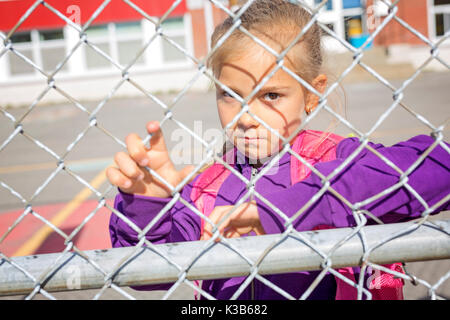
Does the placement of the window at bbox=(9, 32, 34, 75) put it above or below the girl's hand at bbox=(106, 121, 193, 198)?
above

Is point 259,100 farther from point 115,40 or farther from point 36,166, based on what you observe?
point 115,40

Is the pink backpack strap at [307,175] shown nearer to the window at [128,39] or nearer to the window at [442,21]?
the window at [128,39]

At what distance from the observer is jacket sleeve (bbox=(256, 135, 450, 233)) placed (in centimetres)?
108

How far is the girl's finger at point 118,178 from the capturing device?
1020 millimetres

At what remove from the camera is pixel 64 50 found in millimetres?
→ 16938

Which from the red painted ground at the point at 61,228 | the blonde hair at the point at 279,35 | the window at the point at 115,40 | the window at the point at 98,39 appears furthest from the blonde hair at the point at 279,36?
the window at the point at 98,39

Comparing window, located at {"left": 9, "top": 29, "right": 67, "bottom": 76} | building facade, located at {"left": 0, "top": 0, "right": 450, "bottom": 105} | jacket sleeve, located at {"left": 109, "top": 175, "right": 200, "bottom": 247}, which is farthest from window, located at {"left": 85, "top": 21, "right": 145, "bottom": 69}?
jacket sleeve, located at {"left": 109, "top": 175, "right": 200, "bottom": 247}

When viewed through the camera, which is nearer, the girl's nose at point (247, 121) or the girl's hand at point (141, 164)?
the girl's hand at point (141, 164)

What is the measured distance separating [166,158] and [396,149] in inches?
23.9

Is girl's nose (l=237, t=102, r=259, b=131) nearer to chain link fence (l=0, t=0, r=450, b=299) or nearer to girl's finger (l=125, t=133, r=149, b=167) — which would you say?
chain link fence (l=0, t=0, r=450, b=299)

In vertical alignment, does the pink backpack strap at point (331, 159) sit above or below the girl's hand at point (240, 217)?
above

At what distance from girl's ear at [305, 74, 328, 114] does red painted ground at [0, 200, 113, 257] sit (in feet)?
7.79

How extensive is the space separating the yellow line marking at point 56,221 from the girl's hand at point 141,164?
2.90 metres
